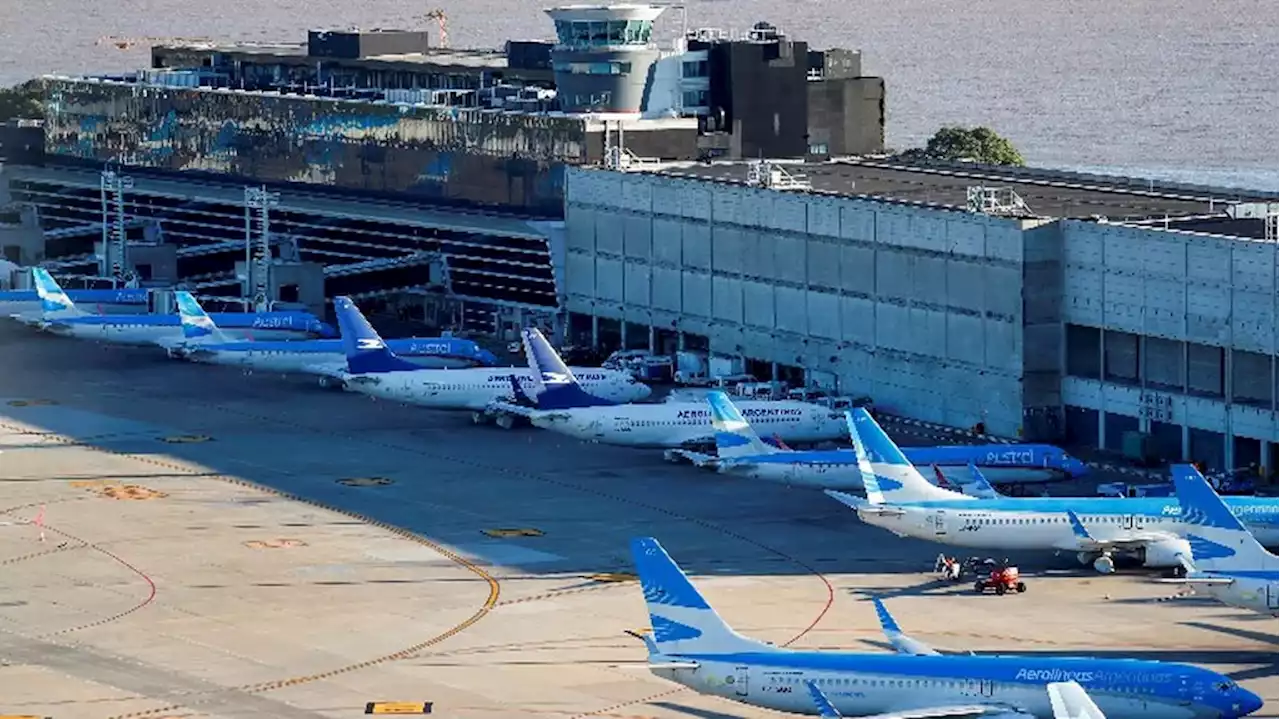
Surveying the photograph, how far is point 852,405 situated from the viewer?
171 m

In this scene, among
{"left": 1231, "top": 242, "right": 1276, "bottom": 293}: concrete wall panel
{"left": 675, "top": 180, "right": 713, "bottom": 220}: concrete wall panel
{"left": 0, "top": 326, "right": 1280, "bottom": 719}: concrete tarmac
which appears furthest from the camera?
{"left": 675, "top": 180, "right": 713, "bottom": 220}: concrete wall panel

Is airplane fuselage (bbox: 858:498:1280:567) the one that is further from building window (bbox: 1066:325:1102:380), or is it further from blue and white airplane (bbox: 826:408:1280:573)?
building window (bbox: 1066:325:1102:380)

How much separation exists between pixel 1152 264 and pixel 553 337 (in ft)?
176

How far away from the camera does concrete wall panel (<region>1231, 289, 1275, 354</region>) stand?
5886 inches

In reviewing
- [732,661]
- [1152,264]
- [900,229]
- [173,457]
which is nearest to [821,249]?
[900,229]

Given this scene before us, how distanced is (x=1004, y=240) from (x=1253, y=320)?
16307mm

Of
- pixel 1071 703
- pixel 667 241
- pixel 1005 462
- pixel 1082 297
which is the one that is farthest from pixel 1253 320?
pixel 1071 703

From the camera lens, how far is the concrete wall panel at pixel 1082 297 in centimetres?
15925

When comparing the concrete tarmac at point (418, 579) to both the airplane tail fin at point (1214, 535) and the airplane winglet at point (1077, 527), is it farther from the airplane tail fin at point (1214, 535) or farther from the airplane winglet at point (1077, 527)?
the airplane tail fin at point (1214, 535)

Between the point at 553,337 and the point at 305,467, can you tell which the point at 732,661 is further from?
the point at 553,337

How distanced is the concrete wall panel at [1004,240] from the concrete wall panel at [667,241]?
92.3 feet

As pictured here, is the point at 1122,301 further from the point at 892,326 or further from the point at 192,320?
the point at 192,320

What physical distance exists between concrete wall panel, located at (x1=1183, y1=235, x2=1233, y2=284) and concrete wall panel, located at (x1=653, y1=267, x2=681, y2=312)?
138 feet

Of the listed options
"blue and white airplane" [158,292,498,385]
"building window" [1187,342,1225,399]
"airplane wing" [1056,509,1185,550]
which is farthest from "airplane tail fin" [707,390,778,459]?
"blue and white airplane" [158,292,498,385]
